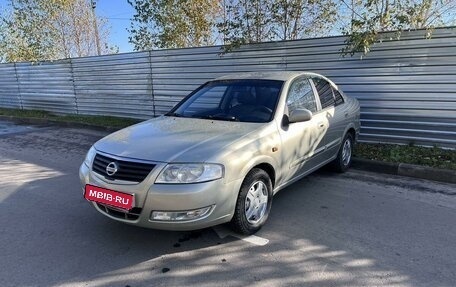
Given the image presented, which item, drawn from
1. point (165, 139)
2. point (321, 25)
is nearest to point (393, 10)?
point (321, 25)

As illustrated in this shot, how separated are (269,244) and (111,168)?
62.9 inches

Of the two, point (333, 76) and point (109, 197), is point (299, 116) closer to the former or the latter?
point (109, 197)

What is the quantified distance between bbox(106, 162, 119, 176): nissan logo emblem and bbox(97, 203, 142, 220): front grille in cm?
32

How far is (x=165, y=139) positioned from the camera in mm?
3484

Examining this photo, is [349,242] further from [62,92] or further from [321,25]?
[62,92]

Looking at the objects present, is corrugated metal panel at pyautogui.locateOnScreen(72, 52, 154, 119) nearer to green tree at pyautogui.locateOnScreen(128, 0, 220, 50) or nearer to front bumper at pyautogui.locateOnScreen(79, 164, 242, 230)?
green tree at pyautogui.locateOnScreen(128, 0, 220, 50)

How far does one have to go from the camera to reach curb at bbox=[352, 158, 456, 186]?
5215mm

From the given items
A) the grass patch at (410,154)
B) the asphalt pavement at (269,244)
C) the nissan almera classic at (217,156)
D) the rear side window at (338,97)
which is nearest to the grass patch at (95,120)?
the asphalt pavement at (269,244)

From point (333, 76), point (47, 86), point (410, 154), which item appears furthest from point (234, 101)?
point (47, 86)

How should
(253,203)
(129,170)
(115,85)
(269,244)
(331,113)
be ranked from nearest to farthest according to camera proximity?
1. (129,170)
2. (269,244)
3. (253,203)
4. (331,113)
5. (115,85)

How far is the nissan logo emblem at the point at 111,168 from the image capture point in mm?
3183

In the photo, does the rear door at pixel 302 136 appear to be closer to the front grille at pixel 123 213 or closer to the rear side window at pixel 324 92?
the rear side window at pixel 324 92

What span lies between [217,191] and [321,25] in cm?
703

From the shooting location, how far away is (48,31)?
15.3m
